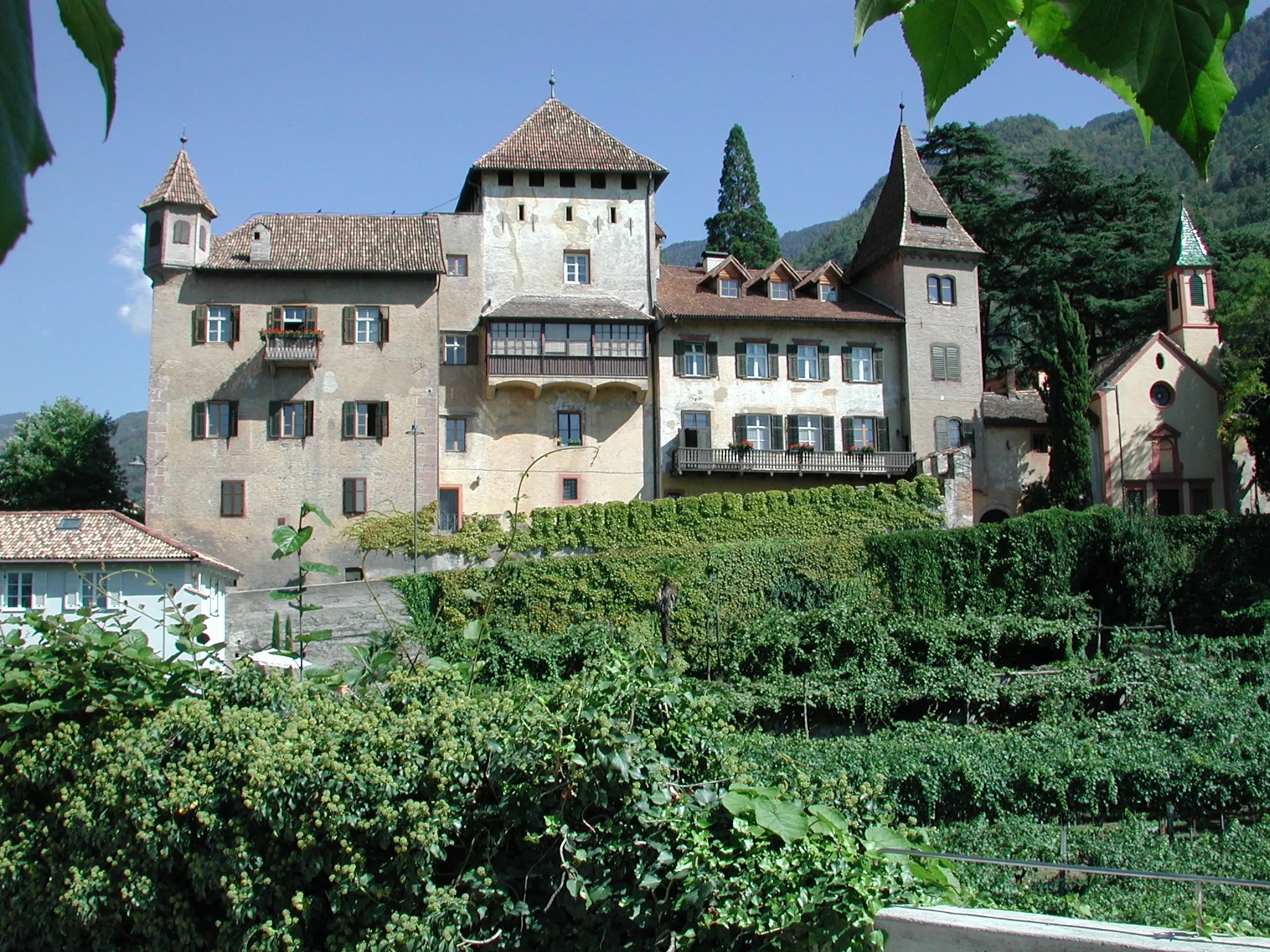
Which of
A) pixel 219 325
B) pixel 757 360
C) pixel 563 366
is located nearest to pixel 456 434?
pixel 563 366

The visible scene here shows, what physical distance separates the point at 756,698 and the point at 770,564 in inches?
253

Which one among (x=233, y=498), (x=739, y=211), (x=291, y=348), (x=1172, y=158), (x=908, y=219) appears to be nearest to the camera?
(x=233, y=498)

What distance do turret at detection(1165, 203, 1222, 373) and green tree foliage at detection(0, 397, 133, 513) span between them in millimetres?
40335

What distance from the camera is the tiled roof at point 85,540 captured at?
2806 centimetres

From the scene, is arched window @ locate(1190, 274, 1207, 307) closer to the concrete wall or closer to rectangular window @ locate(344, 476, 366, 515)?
the concrete wall

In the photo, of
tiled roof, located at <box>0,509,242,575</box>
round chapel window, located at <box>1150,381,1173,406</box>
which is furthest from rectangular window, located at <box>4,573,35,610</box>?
round chapel window, located at <box>1150,381,1173,406</box>

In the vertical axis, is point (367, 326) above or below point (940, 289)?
below

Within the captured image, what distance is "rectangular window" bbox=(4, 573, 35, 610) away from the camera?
27703 mm

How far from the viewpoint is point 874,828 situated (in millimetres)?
6297

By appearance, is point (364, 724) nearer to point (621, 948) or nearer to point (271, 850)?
point (271, 850)

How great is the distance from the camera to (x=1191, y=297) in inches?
1657

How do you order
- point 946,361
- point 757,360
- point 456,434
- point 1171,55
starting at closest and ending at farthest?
point 1171,55 < point 456,434 < point 757,360 < point 946,361

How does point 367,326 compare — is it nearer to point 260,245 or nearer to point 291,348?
point 291,348

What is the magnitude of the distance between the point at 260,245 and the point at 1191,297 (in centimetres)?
3381
